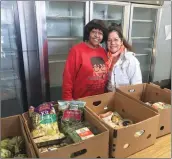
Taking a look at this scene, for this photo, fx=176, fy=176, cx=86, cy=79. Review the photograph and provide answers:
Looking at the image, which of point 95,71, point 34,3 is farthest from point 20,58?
point 95,71

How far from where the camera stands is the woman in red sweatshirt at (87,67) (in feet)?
4.82

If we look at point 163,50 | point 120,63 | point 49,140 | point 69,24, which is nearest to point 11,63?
point 69,24

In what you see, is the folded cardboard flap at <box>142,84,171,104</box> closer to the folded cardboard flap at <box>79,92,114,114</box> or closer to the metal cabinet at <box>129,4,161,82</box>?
the folded cardboard flap at <box>79,92,114,114</box>

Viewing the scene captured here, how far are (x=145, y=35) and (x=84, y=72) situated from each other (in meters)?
1.98

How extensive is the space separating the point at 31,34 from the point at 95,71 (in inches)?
33.9

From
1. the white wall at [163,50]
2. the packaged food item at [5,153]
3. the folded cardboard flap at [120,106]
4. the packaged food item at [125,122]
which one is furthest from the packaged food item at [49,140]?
the white wall at [163,50]

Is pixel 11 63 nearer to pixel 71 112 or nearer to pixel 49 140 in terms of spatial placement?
pixel 71 112

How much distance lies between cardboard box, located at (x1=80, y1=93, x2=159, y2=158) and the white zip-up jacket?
28 cm

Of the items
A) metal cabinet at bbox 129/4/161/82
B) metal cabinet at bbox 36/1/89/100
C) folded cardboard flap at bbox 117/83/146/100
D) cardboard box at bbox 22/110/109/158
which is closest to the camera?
cardboard box at bbox 22/110/109/158

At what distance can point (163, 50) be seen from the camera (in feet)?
10.2

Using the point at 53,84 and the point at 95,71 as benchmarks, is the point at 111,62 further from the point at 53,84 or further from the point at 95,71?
the point at 53,84

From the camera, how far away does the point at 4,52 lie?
196 cm

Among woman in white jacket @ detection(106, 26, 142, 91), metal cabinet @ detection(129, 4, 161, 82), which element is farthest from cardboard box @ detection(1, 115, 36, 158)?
metal cabinet @ detection(129, 4, 161, 82)

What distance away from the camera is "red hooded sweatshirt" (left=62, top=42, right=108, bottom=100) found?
1.47m
